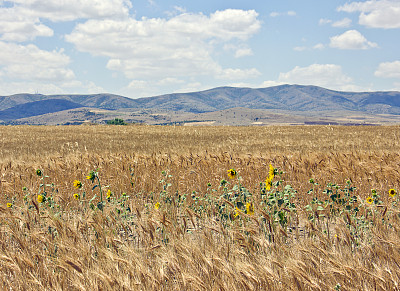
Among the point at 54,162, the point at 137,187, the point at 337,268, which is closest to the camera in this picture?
the point at 337,268

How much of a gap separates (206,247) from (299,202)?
4.12 m

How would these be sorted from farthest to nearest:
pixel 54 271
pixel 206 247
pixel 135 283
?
pixel 206 247, pixel 54 271, pixel 135 283

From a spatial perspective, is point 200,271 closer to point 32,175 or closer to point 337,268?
point 337,268

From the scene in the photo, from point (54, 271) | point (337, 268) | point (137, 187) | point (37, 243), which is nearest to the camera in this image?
point (337, 268)

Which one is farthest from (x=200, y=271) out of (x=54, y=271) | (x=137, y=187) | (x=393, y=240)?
(x=137, y=187)

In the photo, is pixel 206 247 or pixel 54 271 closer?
pixel 54 271

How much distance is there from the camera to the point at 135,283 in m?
2.59

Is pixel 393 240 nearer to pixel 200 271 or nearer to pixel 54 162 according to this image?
pixel 200 271

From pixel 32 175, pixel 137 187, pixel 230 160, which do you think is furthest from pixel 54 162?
pixel 230 160

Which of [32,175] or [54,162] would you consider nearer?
[32,175]

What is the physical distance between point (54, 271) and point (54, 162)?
6676 mm

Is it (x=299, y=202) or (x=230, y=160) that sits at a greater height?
(x=230, y=160)

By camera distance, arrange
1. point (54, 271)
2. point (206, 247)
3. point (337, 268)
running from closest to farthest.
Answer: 1. point (337, 268)
2. point (54, 271)
3. point (206, 247)

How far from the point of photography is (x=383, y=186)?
7086 mm
